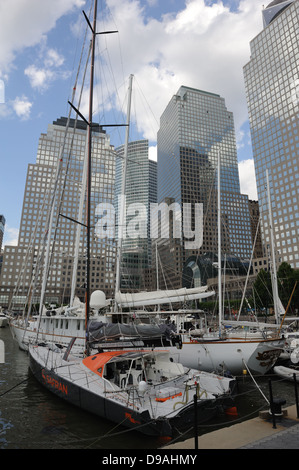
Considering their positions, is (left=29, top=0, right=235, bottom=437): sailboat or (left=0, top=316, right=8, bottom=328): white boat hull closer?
(left=29, top=0, right=235, bottom=437): sailboat

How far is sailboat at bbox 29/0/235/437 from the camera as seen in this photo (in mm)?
9820

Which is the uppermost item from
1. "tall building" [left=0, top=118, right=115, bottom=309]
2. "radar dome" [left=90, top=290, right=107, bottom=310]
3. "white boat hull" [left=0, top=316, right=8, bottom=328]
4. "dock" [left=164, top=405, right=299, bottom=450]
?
"tall building" [left=0, top=118, right=115, bottom=309]

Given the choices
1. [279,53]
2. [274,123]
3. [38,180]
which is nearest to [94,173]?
[38,180]

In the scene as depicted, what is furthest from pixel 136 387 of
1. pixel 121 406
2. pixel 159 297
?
pixel 159 297

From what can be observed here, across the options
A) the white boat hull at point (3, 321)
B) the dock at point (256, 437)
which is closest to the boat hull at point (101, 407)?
the dock at point (256, 437)

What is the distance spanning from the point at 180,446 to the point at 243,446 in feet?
4.66

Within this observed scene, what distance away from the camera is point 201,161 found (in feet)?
583

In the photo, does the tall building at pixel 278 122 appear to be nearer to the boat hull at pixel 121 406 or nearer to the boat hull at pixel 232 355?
the boat hull at pixel 232 355

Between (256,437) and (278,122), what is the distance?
14527 centimetres

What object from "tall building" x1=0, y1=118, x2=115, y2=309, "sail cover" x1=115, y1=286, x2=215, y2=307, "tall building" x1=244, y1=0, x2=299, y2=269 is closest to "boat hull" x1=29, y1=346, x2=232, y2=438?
"sail cover" x1=115, y1=286, x2=215, y2=307

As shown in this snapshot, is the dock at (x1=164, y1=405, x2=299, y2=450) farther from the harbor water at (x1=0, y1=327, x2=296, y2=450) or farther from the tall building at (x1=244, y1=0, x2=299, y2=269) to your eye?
the tall building at (x1=244, y1=0, x2=299, y2=269)

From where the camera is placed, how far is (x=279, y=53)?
13138 centimetres

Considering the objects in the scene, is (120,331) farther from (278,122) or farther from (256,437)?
(278,122)

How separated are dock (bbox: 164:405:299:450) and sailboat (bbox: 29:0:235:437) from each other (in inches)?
85.1
